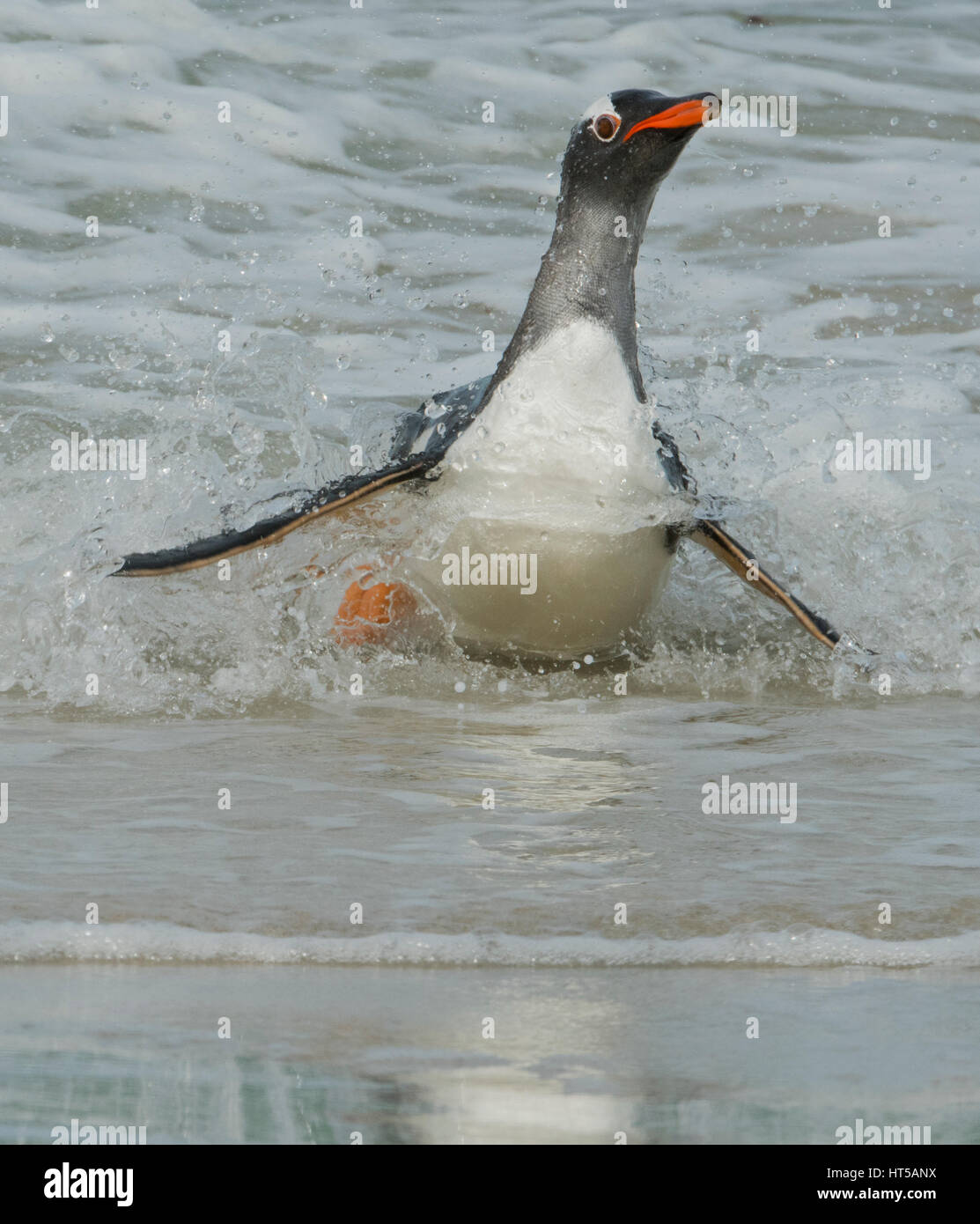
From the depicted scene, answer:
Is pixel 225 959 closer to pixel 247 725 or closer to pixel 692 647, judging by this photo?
pixel 247 725

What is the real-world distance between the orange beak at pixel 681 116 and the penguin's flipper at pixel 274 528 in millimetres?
1212

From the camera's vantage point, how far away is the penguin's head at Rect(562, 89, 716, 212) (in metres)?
4.81

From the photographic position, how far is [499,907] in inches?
107

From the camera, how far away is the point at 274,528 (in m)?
4.89

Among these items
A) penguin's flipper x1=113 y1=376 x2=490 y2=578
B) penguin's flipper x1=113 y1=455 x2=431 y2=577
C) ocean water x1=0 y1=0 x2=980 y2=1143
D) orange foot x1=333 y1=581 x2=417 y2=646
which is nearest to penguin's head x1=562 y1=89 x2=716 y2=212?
ocean water x1=0 y1=0 x2=980 y2=1143

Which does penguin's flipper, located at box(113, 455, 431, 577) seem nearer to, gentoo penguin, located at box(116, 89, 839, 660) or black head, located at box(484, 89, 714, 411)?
gentoo penguin, located at box(116, 89, 839, 660)

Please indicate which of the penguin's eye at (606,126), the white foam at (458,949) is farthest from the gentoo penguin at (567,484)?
the white foam at (458,949)

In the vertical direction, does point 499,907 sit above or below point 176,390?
below

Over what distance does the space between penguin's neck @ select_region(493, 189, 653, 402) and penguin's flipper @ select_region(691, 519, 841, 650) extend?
514 millimetres

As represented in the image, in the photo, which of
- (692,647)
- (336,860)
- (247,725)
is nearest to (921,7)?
(692,647)

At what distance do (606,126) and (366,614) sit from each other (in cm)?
168

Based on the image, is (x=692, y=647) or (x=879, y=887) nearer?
(x=879, y=887)
